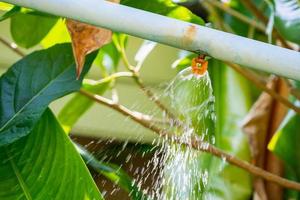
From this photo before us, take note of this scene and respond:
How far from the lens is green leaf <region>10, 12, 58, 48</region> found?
1048mm

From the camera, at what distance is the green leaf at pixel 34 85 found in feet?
2.60

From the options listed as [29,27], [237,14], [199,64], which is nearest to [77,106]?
[29,27]

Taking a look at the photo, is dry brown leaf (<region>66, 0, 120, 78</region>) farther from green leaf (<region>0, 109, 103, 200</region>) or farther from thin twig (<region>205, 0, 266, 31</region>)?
thin twig (<region>205, 0, 266, 31</region>)

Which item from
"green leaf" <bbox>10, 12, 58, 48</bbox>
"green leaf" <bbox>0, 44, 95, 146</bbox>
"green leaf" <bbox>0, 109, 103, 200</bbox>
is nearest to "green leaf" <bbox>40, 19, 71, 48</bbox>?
"green leaf" <bbox>10, 12, 58, 48</bbox>

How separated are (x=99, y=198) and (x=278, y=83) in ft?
2.72

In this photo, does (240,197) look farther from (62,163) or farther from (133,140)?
(62,163)

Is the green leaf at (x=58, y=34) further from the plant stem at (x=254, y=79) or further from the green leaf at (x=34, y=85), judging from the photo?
the plant stem at (x=254, y=79)

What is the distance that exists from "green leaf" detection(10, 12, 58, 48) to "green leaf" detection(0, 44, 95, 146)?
18cm

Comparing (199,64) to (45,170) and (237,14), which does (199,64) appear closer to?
(45,170)

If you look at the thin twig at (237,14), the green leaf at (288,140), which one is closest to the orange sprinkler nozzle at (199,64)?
the green leaf at (288,140)

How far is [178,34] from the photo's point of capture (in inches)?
21.2

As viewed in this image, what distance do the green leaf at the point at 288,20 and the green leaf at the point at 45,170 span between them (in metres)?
0.42

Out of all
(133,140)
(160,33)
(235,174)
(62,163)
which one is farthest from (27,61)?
(133,140)

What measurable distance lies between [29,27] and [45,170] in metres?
0.37
